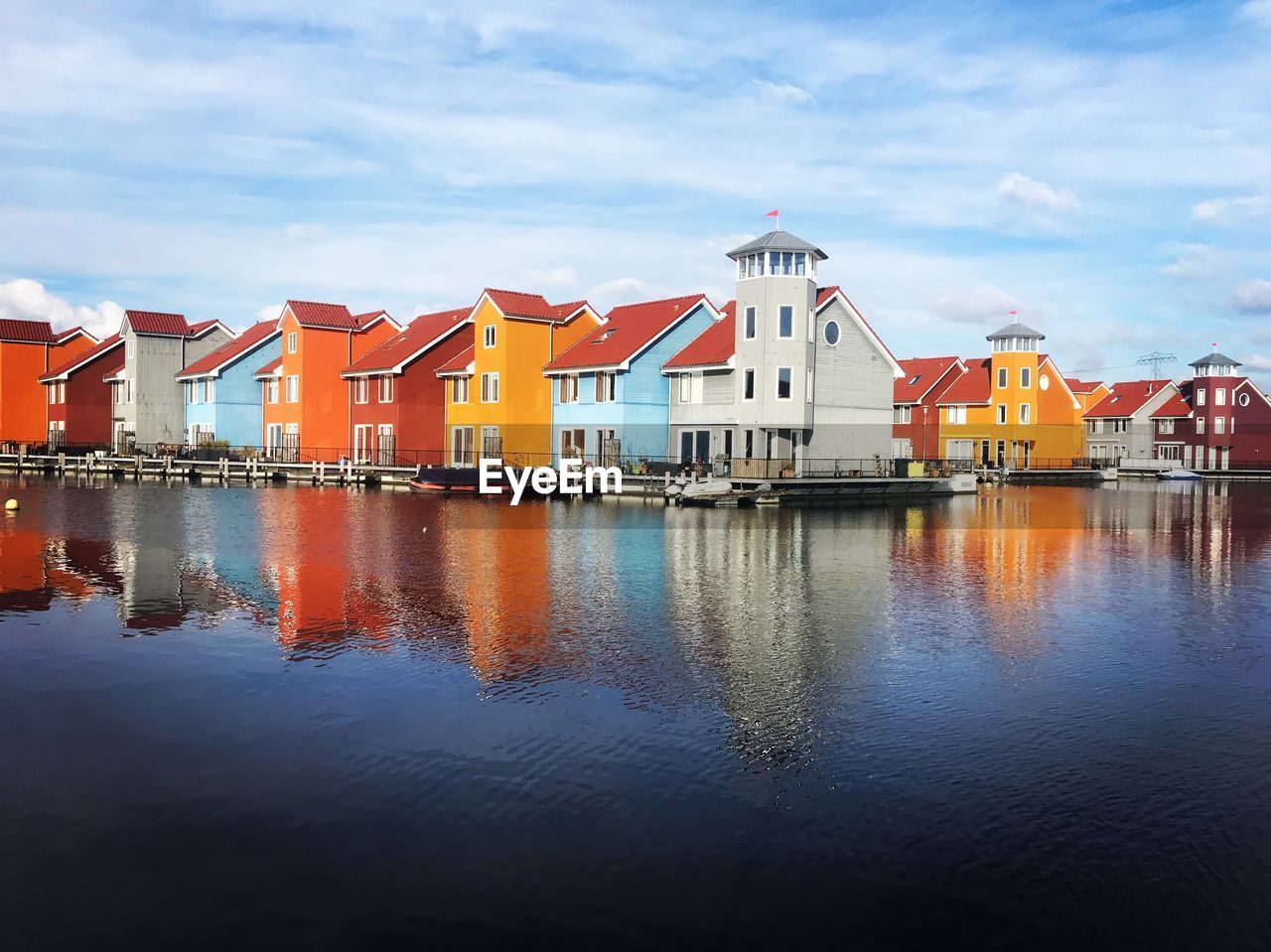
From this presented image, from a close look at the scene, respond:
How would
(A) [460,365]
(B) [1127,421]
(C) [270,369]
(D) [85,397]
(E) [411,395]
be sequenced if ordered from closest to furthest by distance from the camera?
(A) [460,365] → (E) [411,395] → (C) [270,369] → (D) [85,397] → (B) [1127,421]

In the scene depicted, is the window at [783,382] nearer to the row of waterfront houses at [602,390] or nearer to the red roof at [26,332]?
the row of waterfront houses at [602,390]

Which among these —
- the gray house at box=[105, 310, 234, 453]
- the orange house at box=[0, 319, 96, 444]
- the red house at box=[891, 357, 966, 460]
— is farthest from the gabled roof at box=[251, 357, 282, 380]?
the red house at box=[891, 357, 966, 460]

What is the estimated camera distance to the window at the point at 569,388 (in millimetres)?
67688

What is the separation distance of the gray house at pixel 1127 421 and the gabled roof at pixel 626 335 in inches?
2466

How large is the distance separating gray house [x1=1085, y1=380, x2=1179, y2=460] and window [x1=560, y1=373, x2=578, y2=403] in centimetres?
6713

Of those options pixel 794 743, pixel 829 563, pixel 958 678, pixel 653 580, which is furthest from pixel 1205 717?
pixel 829 563

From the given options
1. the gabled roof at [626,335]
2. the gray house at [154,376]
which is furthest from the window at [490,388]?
the gray house at [154,376]

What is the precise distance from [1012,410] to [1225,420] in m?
27.2

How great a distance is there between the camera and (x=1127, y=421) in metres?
113

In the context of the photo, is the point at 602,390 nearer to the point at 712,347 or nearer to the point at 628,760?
the point at 712,347

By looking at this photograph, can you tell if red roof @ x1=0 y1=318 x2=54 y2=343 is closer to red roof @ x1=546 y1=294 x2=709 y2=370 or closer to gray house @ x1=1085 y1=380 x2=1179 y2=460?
red roof @ x1=546 y1=294 x2=709 y2=370

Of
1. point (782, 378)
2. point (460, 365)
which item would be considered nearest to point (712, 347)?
point (782, 378)

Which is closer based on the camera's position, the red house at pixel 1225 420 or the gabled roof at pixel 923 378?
the gabled roof at pixel 923 378

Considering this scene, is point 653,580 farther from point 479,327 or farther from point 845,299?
point 479,327
